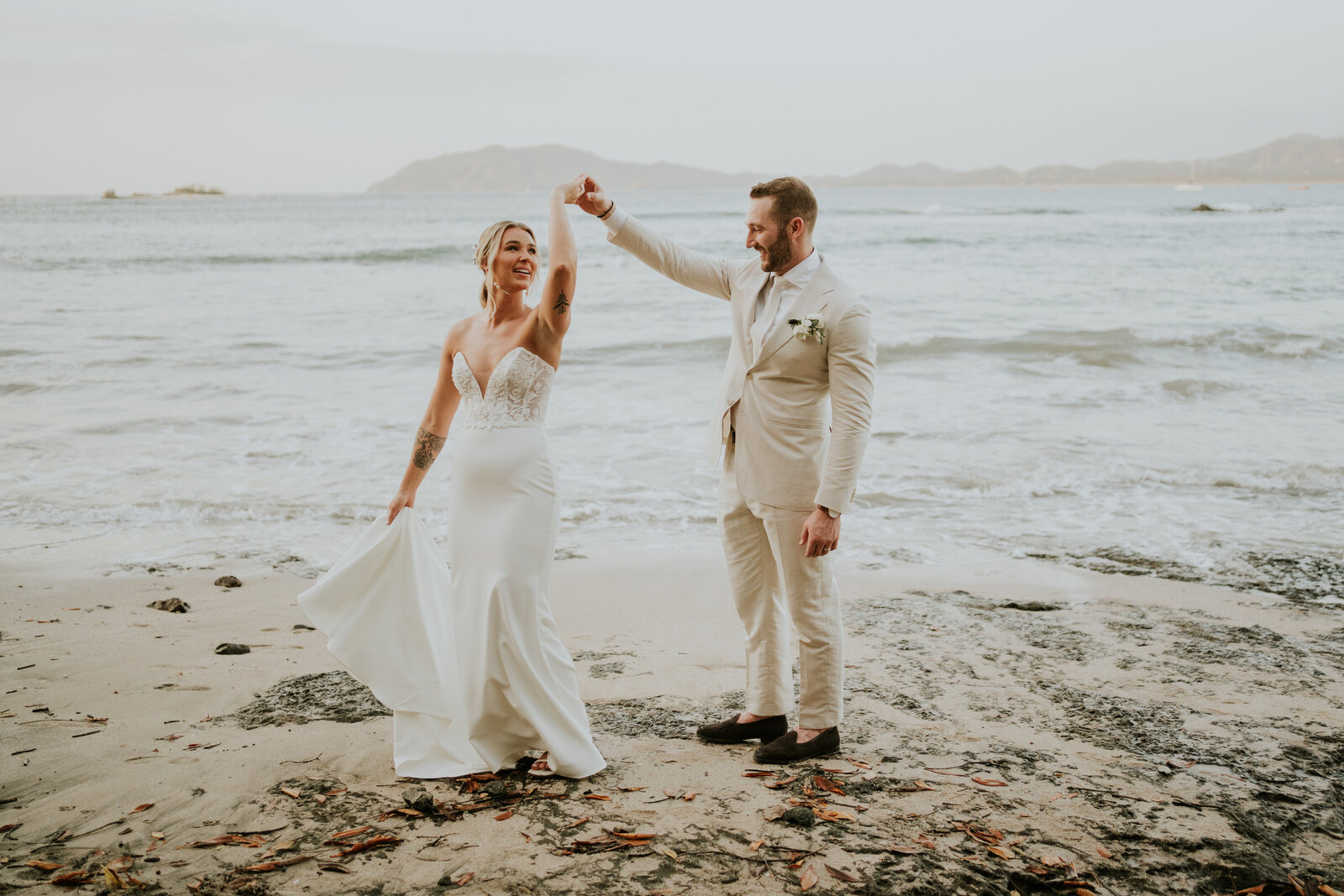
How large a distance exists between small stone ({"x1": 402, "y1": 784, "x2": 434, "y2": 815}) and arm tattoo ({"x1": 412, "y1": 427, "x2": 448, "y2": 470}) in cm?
129

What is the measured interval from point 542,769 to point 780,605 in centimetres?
114

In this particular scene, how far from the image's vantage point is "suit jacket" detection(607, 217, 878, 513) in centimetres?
331

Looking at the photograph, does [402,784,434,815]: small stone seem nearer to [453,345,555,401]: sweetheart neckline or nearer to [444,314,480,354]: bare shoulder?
[453,345,555,401]: sweetheart neckline

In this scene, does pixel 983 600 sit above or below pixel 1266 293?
below

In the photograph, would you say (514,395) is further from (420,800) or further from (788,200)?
(420,800)

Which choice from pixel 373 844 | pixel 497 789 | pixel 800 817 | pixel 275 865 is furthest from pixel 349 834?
pixel 800 817

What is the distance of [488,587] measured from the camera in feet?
10.8

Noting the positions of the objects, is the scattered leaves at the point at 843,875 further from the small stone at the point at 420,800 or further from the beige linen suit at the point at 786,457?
the small stone at the point at 420,800

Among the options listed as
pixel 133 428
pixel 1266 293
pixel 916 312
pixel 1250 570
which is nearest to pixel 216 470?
pixel 133 428

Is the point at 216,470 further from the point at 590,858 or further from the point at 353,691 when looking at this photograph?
the point at 590,858

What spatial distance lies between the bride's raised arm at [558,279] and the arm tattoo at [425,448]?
29.0 inches

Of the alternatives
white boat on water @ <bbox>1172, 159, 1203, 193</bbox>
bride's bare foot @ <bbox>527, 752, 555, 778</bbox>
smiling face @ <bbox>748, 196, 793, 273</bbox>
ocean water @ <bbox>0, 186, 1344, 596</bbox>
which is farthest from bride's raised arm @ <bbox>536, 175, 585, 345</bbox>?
white boat on water @ <bbox>1172, 159, 1203, 193</bbox>

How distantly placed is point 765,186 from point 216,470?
278 inches

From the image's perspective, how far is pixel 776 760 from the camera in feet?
11.3
